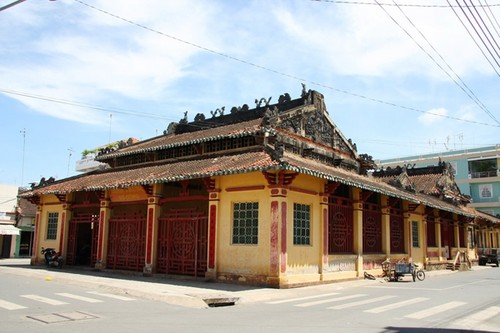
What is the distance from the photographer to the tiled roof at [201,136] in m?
18.2

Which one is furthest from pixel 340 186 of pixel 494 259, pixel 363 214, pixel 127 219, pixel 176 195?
pixel 494 259

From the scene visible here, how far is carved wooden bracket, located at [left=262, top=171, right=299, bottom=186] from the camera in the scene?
15.1 metres

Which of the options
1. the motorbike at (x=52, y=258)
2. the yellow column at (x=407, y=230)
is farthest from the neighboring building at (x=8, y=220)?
the yellow column at (x=407, y=230)

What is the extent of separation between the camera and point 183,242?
707 inches

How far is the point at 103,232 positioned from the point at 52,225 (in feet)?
18.1

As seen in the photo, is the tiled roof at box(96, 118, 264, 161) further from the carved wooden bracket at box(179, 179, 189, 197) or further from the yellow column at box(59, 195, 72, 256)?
the yellow column at box(59, 195, 72, 256)

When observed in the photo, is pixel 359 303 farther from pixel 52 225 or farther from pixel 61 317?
pixel 52 225

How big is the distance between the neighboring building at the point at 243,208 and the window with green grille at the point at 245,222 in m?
0.04

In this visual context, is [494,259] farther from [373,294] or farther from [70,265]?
[70,265]

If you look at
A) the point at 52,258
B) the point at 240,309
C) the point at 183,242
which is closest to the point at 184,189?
the point at 183,242

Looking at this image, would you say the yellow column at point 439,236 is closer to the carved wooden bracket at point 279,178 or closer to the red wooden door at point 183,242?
the carved wooden bracket at point 279,178

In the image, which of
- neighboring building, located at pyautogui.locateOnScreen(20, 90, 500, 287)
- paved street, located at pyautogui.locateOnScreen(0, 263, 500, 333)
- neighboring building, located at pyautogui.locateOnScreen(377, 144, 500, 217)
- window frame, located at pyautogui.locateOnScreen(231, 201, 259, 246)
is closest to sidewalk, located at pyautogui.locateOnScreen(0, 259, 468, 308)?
paved street, located at pyautogui.locateOnScreen(0, 263, 500, 333)

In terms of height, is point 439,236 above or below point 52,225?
below

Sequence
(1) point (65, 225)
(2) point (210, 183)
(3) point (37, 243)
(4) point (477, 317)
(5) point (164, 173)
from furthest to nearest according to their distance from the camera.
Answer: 1. (3) point (37, 243)
2. (1) point (65, 225)
3. (5) point (164, 173)
4. (2) point (210, 183)
5. (4) point (477, 317)
